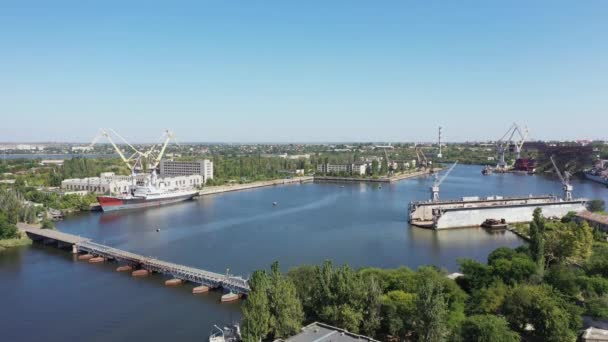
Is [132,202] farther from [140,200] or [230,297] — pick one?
[230,297]

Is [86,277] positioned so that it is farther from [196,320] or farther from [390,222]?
[390,222]

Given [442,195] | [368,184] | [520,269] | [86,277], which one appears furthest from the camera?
[368,184]

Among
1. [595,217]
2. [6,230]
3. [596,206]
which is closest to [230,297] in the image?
[6,230]

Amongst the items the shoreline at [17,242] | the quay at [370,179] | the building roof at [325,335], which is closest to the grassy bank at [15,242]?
the shoreline at [17,242]

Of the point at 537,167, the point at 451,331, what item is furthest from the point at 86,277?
the point at 537,167

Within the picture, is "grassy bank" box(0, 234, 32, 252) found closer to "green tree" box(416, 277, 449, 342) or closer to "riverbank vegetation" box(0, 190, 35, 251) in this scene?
"riverbank vegetation" box(0, 190, 35, 251)
